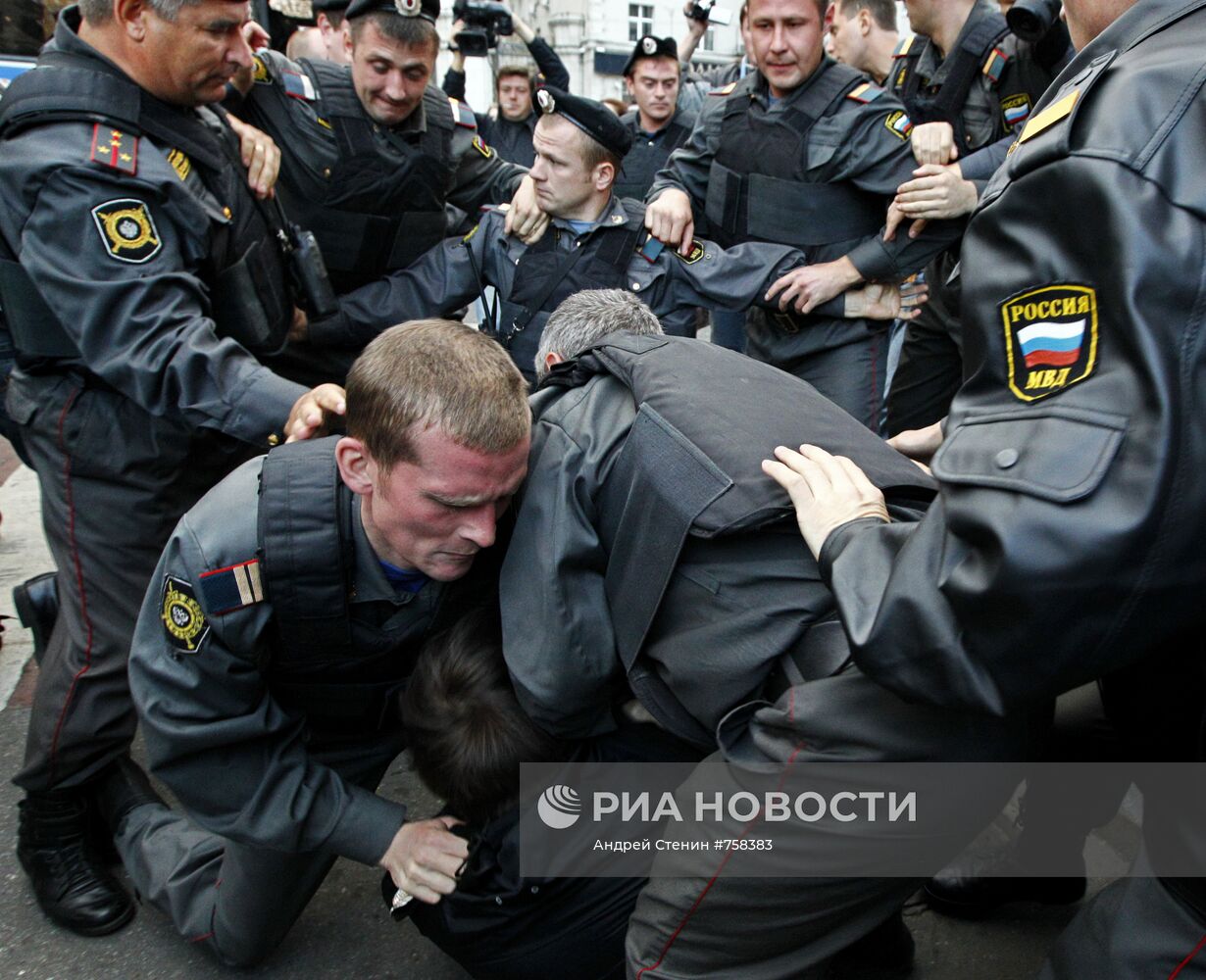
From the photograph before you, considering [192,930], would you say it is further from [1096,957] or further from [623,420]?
[1096,957]

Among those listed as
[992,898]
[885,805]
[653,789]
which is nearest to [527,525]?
[653,789]

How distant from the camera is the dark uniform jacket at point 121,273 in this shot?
2033mm

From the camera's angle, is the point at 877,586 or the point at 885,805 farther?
the point at 885,805

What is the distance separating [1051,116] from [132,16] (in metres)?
1.82

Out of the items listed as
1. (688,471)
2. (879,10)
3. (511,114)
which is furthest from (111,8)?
(511,114)

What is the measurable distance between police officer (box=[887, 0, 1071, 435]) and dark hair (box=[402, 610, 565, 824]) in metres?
1.86

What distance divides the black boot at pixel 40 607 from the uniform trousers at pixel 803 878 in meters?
1.70

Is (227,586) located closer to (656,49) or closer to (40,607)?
(40,607)

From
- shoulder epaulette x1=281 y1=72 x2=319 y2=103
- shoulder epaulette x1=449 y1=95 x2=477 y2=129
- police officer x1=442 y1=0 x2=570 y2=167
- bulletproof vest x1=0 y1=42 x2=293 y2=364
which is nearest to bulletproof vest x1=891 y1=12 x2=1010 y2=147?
shoulder epaulette x1=449 y1=95 x2=477 y2=129

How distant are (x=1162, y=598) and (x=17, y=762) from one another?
272cm

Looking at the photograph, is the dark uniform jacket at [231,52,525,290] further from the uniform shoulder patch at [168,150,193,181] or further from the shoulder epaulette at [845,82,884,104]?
the shoulder epaulette at [845,82,884,104]

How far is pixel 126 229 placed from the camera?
2.06 metres

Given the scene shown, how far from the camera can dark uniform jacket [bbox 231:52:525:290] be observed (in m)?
3.07

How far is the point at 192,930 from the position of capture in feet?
6.75
